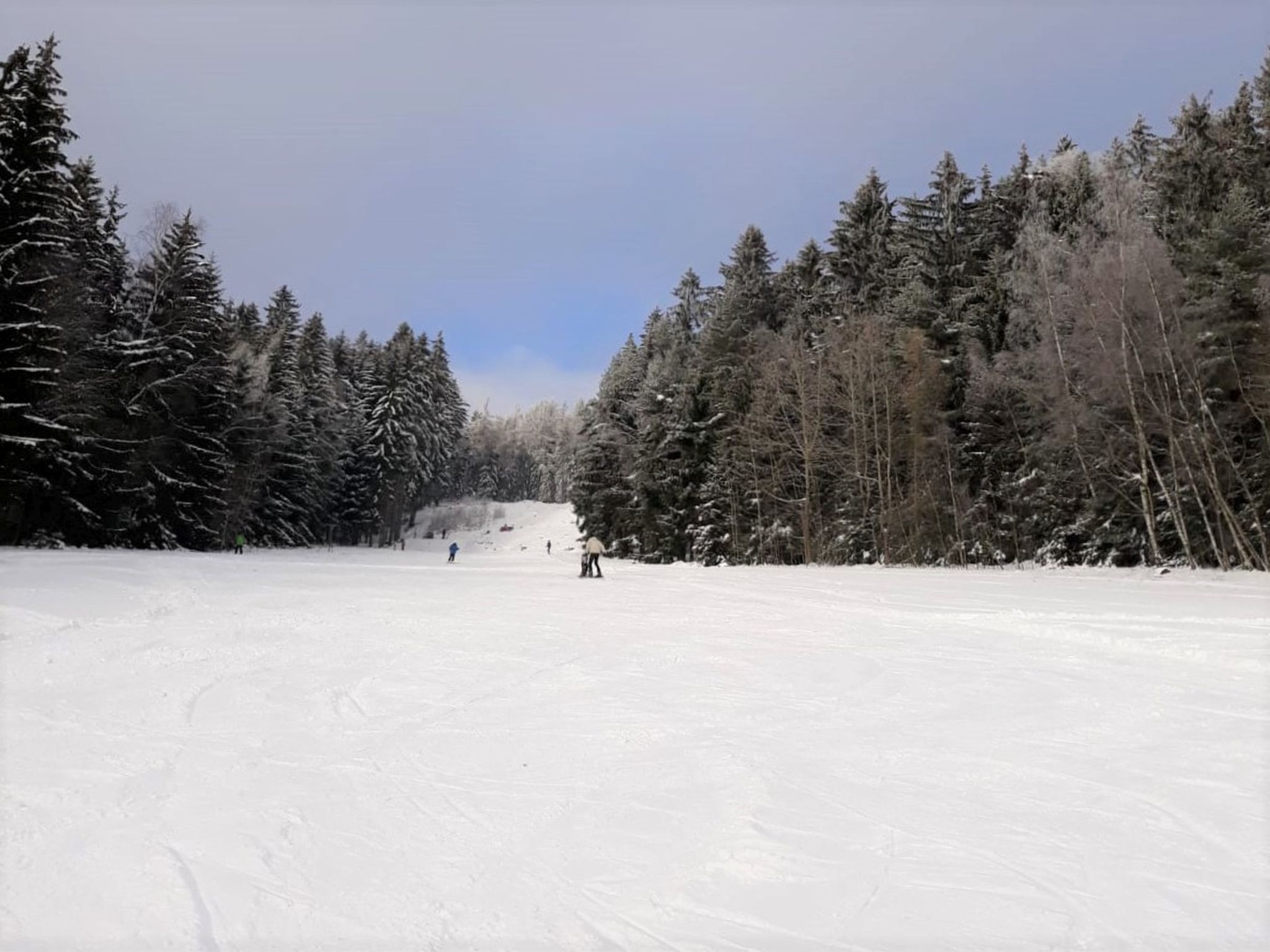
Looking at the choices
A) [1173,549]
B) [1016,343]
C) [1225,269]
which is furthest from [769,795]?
[1016,343]

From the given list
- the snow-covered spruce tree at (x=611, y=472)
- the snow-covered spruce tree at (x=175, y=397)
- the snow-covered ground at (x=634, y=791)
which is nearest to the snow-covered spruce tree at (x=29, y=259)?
the snow-covered spruce tree at (x=175, y=397)

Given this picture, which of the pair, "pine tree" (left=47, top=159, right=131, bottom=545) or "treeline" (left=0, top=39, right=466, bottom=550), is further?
"pine tree" (left=47, top=159, right=131, bottom=545)

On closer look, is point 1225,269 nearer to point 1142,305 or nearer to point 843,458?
point 1142,305

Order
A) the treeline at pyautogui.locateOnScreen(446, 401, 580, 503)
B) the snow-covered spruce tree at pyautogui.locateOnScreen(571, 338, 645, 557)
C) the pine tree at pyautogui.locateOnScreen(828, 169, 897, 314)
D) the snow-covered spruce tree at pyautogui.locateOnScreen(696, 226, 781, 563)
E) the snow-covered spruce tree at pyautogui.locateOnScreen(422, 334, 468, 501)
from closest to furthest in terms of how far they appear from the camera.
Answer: the snow-covered spruce tree at pyautogui.locateOnScreen(696, 226, 781, 563)
the pine tree at pyautogui.locateOnScreen(828, 169, 897, 314)
the snow-covered spruce tree at pyautogui.locateOnScreen(571, 338, 645, 557)
the snow-covered spruce tree at pyautogui.locateOnScreen(422, 334, 468, 501)
the treeline at pyautogui.locateOnScreen(446, 401, 580, 503)

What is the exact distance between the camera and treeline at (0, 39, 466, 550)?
2177cm

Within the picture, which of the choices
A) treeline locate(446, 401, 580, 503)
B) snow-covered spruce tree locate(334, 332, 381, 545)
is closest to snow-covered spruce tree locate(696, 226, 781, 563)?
snow-covered spruce tree locate(334, 332, 381, 545)

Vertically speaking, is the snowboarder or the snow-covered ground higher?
the snowboarder

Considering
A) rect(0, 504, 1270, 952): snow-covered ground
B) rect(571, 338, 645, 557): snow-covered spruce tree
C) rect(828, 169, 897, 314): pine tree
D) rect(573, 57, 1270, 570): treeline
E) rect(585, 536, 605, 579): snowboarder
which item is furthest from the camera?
rect(571, 338, 645, 557): snow-covered spruce tree

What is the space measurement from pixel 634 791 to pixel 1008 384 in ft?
86.2

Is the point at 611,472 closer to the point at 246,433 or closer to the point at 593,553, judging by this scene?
the point at 246,433

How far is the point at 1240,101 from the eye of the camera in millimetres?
30828

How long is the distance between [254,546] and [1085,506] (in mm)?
48459

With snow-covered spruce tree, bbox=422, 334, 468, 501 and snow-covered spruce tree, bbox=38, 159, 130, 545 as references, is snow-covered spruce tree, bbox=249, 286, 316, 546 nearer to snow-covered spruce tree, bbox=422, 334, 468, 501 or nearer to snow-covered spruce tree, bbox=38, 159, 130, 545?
snow-covered spruce tree, bbox=38, 159, 130, 545

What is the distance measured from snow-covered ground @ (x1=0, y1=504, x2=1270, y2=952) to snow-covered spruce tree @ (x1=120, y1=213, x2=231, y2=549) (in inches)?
1078
